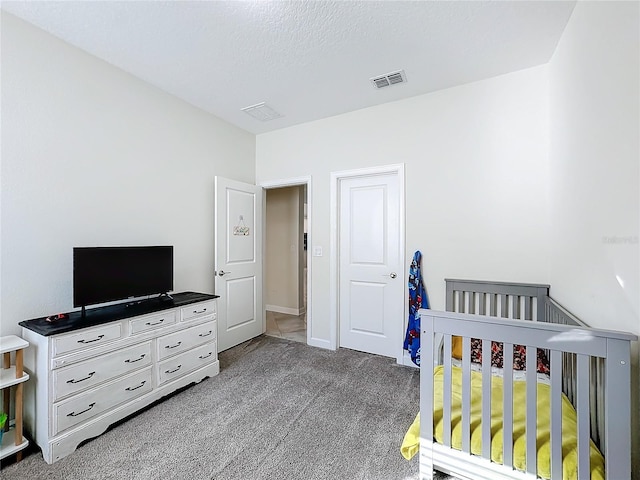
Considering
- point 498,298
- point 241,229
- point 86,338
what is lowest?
point 86,338

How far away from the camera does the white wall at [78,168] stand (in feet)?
6.19

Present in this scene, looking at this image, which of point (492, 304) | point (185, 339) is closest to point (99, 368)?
point (185, 339)

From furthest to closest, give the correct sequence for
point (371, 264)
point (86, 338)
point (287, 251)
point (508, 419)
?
point (287, 251)
point (371, 264)
point (86, 338)
point (508, 419)

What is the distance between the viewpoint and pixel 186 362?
246 centimetres

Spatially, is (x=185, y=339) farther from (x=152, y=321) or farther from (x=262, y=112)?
(x=262, y=112)

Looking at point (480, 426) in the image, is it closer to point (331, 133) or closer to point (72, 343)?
point (72, 343)

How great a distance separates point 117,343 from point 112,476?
30.4 inches

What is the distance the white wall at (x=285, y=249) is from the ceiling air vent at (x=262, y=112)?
1.80m

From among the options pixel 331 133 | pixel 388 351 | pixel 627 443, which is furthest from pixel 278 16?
pixel 388 351

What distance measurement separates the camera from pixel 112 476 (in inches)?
61.1

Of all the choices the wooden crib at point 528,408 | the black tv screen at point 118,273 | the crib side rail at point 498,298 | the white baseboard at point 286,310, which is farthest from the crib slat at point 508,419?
the white baseboard at point 286,310

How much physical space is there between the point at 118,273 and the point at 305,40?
2237mm

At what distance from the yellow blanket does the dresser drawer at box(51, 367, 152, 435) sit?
1879 millimetres

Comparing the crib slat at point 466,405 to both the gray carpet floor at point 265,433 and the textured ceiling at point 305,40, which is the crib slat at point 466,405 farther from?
the textured ceiling at point 305,40
